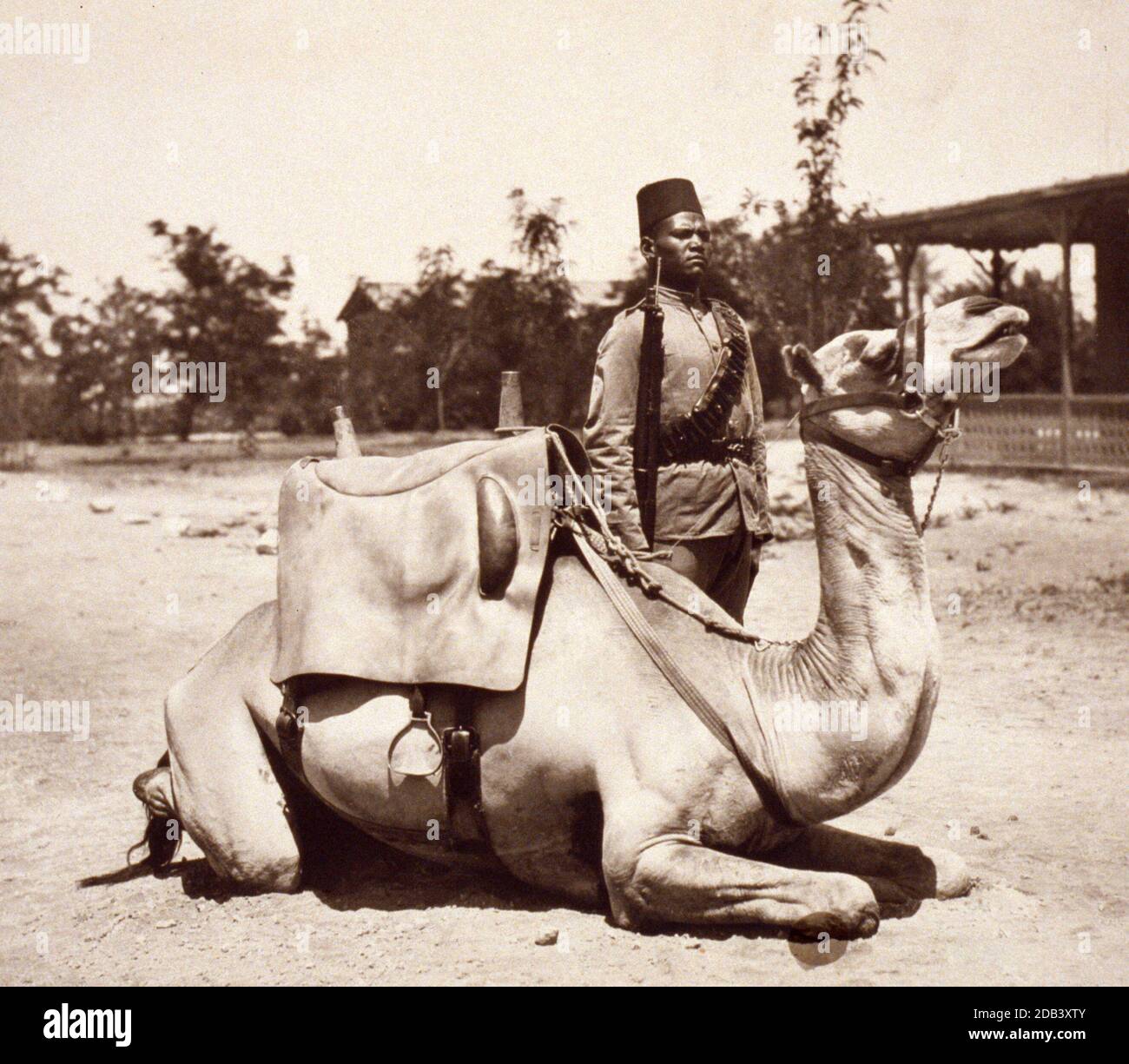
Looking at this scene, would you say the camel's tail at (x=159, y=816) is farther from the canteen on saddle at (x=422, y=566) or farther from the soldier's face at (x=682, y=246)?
the soldier's face at (x=682, y=246)

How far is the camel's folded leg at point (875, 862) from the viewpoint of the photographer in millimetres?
4465

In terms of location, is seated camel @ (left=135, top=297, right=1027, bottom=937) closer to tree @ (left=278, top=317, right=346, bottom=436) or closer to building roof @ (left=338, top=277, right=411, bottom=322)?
building roof @ (left=338, top=277, right=411, bottom=322)

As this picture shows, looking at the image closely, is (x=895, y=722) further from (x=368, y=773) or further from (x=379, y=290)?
(x=379, y=290)

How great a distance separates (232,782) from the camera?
474 cm

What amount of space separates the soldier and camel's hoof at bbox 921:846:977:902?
1.33m

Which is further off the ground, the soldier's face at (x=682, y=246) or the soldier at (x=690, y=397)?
the soldier's face at (x=682, y=246)

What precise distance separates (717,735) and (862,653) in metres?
0.45

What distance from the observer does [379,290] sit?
76.1 feet

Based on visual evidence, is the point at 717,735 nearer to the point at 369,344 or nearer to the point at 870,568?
the point at 870,568

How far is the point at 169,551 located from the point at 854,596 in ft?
35.6

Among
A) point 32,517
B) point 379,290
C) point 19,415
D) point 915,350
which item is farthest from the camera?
point 19,415

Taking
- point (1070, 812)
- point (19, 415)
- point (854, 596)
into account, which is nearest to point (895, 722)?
point (854, 596)

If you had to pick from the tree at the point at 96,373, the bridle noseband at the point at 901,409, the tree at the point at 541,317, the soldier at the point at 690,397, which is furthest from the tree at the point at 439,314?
the tree at the point at 96,373

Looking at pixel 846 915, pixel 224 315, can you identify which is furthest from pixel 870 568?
pixel 224 315
